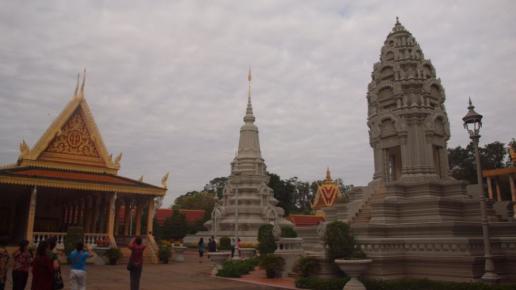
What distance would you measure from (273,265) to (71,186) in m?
12.9

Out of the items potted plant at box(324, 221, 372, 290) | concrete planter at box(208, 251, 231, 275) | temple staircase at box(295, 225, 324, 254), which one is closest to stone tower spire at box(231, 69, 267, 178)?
temple staircase at box(295, 225, 324, 254)

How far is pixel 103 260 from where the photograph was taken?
21.7 meters

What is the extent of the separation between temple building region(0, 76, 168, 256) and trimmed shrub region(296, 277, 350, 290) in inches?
556

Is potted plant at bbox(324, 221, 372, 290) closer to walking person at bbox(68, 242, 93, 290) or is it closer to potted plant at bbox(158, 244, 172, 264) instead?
walking person at bbox(68, 242, 93, 290)

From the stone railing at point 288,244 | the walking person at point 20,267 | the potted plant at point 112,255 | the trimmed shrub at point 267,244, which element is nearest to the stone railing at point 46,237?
the potted plant at point 112,255

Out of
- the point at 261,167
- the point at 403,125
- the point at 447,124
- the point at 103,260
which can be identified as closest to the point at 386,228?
the point at 403,125

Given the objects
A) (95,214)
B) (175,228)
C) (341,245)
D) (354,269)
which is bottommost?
(354,269)

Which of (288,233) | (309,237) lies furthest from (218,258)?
(288,233)

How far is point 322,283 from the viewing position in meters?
12.4

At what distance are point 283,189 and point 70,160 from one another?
37.3 metres

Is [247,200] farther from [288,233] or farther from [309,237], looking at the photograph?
[309,237]

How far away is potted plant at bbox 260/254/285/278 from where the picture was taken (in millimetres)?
15523

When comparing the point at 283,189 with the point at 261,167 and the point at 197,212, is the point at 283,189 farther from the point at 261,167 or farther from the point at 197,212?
the point at 261,167

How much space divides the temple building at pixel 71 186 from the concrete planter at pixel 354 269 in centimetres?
1560
